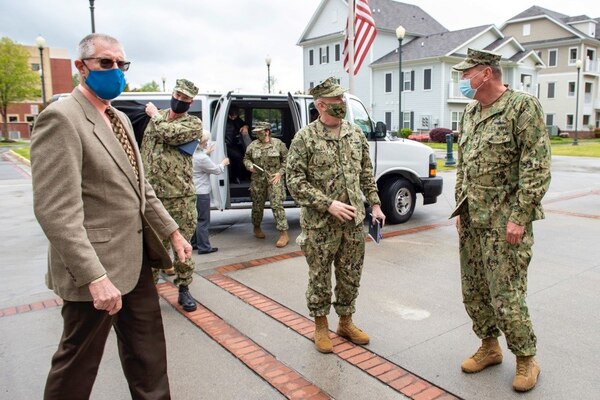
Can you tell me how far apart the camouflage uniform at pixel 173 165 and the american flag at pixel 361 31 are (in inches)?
283

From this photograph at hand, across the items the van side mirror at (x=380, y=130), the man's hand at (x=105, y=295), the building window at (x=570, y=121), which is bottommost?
the man's hand at (x=105, y=295)

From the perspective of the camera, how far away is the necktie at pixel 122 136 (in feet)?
8.45

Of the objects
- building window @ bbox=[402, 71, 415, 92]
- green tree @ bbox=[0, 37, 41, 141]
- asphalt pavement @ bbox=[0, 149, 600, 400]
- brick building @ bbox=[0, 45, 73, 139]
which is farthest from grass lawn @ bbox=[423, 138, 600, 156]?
brick building @ bbox=[0, 45, 73, 139]

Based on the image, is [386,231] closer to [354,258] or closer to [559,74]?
[354,258]

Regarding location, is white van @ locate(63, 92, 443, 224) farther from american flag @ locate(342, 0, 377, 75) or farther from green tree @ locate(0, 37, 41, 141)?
green tree @ locate(0, 37, 41, 141)

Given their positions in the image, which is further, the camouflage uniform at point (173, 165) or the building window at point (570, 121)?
the building window at point (570, 121)

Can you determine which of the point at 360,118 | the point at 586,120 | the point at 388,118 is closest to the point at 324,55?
the point at 388,118

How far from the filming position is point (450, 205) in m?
10.6

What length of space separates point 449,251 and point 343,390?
3.87m

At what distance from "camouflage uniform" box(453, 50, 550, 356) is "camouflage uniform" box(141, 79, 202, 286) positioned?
2702 mm

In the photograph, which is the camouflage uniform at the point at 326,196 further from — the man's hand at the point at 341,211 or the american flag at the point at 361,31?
the american flag at the point at 361,31

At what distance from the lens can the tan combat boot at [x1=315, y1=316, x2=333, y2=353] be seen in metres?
3.82

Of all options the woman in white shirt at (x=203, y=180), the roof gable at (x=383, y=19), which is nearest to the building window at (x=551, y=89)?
the roof gable at (x=383, y=19)

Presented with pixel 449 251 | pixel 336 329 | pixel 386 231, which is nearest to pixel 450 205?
pixel 386 231
